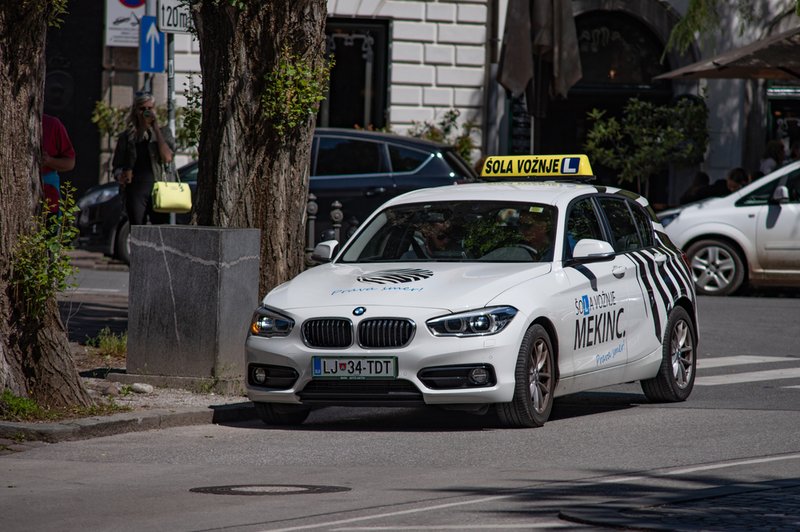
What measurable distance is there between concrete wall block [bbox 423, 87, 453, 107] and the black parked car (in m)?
7.47

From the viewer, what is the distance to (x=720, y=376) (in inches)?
539

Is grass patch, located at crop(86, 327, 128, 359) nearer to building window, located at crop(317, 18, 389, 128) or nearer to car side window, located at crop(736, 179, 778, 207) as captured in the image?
car side window, located at crop(736, 179, 778, 207)

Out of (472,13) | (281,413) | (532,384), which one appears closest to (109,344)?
(281,413)

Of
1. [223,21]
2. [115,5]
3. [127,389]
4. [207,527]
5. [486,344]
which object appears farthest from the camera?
[115,5]

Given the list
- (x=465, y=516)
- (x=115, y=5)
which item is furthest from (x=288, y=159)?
(x=115, y=5)

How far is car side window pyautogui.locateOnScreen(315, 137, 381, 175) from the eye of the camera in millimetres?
20891

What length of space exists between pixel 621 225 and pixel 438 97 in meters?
16.9

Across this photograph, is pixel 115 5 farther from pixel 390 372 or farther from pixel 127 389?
pixel 390 372

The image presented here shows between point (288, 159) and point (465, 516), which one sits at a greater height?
point (288, 159)

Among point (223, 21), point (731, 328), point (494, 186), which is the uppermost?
point (223, 21)

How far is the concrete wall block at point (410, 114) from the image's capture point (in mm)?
28578

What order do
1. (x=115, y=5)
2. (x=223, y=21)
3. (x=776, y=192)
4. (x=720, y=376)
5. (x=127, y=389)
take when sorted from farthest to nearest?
(x=115, y=5)
(x=776, y=192)
(x=720, y=376)
(x=223, y=21)
(x=127, y=389)

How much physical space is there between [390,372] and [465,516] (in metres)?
2.88

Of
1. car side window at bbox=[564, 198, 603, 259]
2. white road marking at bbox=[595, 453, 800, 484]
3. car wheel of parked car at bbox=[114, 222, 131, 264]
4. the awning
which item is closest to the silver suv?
the awning
